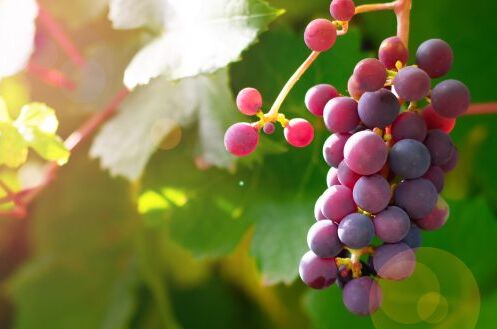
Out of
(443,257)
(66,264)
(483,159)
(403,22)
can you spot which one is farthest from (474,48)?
(66,264)

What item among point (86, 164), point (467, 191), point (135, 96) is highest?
point (135, 96)

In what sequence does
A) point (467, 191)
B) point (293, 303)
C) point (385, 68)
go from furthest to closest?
point (293, 303)
point (467, 191)
point (385, 68)

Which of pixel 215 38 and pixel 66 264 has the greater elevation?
pixel 215 38

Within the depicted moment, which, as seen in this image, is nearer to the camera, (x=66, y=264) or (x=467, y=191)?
(x=467, y=191)

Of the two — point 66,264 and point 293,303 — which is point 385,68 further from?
point 66,264

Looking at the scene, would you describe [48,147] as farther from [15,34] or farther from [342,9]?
[342,9]

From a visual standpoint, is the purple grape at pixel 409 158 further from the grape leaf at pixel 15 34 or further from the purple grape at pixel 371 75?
the grape leaf at pixel 15 34

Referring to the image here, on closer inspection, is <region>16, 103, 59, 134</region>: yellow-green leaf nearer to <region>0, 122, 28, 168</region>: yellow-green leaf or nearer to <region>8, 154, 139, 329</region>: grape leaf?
<region>0, 122, 28, 168</region>: yellow-green leaf
